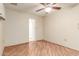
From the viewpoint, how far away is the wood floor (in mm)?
1502

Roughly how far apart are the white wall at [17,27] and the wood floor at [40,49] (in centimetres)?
9

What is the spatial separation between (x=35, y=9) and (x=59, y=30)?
1.78 ft

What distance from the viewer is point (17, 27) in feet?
5.29

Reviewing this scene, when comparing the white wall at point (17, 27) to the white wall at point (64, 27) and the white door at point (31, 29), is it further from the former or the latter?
the white wall at point (64, 27)

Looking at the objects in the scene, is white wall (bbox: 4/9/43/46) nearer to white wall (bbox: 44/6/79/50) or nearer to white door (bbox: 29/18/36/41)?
white door (bbox: 29/18/36/41)

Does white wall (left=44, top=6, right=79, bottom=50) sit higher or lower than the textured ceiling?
lower

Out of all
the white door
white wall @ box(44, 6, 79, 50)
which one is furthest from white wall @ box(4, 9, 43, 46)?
white wall @ box(44, 6, 79, 50)

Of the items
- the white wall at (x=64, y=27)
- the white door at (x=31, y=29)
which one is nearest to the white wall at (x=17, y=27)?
the white door at (x=31, y=29)

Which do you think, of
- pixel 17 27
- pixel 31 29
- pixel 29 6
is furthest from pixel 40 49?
pixel 29 6

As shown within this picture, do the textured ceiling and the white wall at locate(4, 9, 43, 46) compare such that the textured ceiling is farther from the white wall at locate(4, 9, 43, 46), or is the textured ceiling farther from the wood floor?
the wood floor

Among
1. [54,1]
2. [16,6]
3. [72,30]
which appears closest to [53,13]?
[54,1]

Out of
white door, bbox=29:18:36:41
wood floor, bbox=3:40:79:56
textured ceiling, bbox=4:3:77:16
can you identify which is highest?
textured ceiling, bbox=4:3:77:16

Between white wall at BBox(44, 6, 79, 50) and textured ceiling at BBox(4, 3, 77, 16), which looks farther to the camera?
white wall at BBox(44, 6, 79, 50)

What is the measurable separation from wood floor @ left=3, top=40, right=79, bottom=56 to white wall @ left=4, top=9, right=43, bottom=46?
9 centimetres
